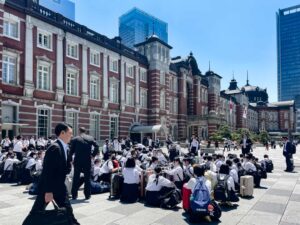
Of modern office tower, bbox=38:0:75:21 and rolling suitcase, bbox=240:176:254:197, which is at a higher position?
modern office tower, bbox=38:0:75:21

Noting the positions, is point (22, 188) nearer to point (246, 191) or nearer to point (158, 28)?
point (246, 191)

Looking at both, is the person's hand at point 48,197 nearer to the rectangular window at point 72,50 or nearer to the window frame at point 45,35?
the window frame at point 45,35

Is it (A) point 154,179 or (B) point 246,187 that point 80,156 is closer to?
(A) point 154,179

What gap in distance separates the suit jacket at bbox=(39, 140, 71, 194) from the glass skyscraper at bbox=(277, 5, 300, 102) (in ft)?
539

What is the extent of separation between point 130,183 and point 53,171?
14.3 feet

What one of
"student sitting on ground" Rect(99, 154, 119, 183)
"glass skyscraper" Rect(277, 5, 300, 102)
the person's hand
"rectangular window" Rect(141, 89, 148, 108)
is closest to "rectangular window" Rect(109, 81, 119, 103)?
"rectangular window" Rect(141, 89, 148, 108)

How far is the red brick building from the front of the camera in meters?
21.3

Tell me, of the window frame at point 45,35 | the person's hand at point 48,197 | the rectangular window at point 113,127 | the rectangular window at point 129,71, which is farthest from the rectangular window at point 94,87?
the person's hand at point 48,197

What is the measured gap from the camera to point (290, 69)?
15425 cm

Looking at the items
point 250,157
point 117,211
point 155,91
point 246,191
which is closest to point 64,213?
point 117,211

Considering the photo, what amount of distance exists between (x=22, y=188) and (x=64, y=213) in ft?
23.1

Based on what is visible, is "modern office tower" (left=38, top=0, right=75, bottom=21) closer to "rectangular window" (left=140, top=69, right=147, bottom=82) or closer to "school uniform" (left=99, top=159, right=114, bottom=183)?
"rectangular window" (left=140, top=69, right=147, bottom=82)

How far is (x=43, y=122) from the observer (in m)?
23.5

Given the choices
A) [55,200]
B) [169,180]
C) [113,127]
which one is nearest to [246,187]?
[169,180]
